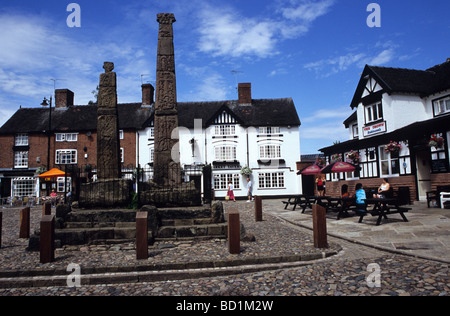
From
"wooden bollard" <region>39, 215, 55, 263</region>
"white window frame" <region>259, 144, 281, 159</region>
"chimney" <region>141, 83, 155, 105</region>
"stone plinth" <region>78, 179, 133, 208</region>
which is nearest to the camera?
"wooden bollard" <region>39, 215, 55, 263</region>

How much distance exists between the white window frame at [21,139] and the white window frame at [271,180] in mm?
23593

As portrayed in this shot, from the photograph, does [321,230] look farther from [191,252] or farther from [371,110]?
[371,110]

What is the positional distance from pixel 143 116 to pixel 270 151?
531 inches

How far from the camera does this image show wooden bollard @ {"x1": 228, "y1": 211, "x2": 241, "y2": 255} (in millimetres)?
6546

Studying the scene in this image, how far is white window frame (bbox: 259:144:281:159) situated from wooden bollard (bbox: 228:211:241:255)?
928 inches

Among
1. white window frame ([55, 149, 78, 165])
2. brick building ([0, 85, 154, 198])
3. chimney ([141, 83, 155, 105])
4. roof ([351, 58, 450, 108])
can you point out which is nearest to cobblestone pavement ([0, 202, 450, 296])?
roof ([351, 58, 450, 108])

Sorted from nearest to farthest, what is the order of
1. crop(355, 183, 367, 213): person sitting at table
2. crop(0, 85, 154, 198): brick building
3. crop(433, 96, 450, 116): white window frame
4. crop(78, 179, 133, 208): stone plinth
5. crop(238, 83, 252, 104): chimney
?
crop(78, 179, 133, 208): stone plinth
crop(355, 183, 367, 213): person sitting at table
crop(433, 96, 450, 116): white window frame
crop(0, 85, 154, 198): brick building
crop(238, 83, 252, 104): chimney

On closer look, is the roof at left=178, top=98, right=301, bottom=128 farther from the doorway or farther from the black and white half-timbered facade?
the doorway

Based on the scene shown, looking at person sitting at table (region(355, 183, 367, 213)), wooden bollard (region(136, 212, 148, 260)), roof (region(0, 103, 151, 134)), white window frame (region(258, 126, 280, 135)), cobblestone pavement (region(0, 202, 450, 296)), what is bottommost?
cobblestone pavement (region(0, 202, 450, 296))

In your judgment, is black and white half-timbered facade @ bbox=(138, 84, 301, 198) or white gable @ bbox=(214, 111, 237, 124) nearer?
black and white half-timbered facade @ bbox=(138, 84, 301, 198)
